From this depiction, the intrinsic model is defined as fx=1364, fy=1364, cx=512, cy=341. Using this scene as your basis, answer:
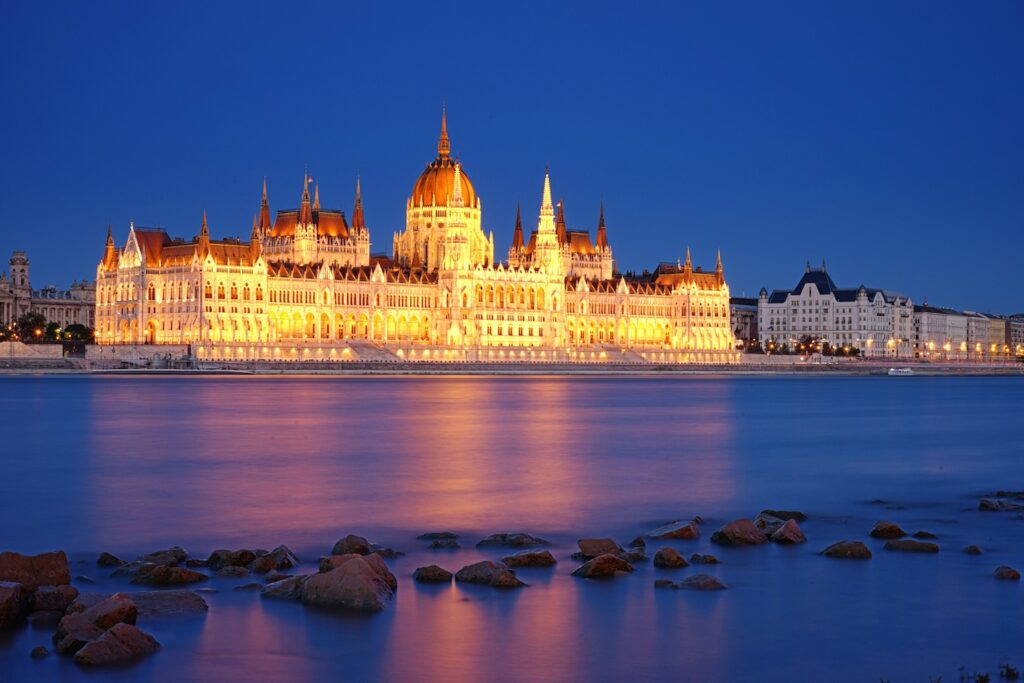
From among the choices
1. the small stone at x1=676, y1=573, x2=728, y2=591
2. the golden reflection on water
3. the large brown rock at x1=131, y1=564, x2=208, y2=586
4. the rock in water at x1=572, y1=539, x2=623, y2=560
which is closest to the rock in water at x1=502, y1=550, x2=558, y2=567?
the rock in water at x1=572, y1=539, x2=623, y2=560

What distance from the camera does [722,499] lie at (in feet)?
94.1

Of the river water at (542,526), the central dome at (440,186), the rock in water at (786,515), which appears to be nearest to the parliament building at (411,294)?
the central dome at (440,186)

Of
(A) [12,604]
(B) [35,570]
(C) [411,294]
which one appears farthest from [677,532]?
(C) [411,294]

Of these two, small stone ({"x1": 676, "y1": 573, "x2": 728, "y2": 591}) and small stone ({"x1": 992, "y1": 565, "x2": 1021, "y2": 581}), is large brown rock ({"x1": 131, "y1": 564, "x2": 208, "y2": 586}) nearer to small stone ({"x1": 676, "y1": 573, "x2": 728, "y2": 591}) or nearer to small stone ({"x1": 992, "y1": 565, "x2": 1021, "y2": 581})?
small stone ({"x1": 676, "y1": 573, "x2": 728, "y2": 591})

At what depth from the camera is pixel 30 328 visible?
471ft

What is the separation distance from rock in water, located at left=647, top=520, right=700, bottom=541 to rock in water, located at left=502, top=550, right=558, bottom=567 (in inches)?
115

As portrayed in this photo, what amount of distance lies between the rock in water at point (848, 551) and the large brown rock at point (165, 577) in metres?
9.34

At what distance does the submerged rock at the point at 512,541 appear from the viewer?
21.9 metres

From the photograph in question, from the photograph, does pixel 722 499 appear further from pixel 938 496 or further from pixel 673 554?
pixel 673 554

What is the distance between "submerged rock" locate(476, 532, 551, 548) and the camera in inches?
861

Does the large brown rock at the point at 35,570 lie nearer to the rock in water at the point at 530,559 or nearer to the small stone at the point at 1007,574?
the rock in water at the point at 530,559

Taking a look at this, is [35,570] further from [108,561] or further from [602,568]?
[602,568]

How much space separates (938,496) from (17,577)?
1947 cm

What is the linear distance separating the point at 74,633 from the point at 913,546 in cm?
1271
